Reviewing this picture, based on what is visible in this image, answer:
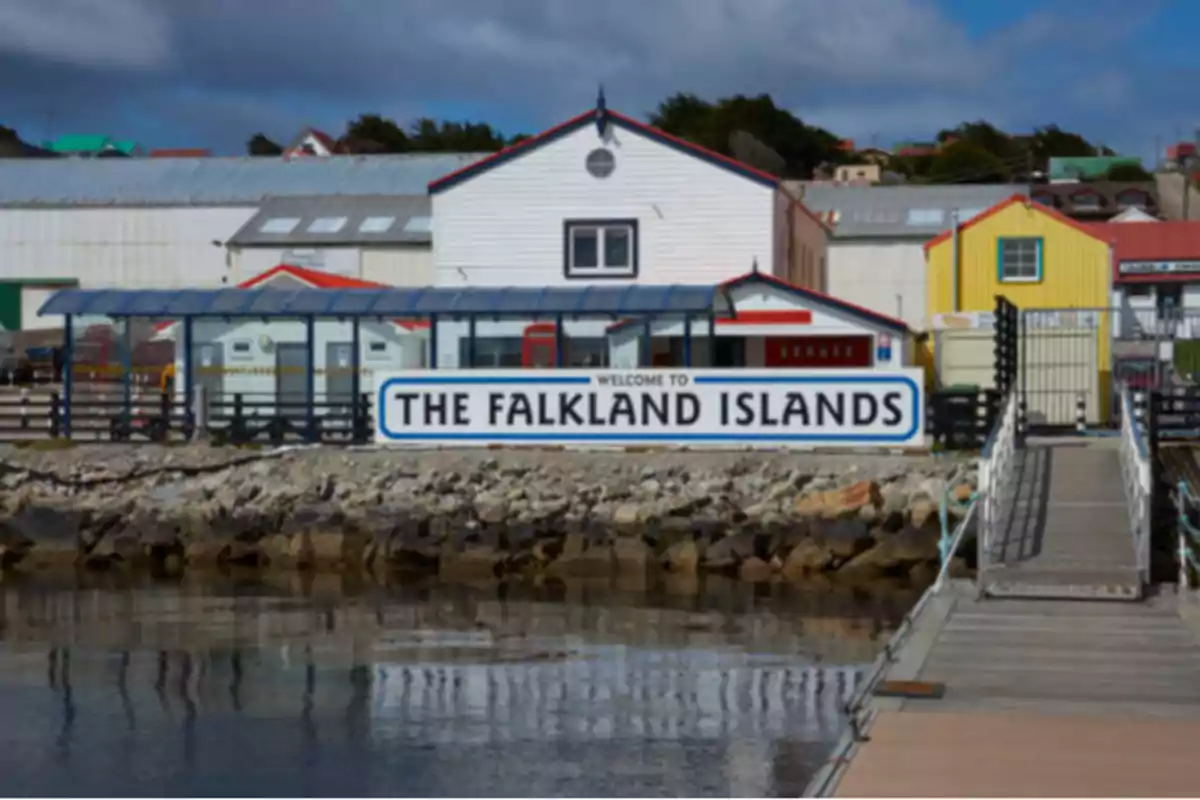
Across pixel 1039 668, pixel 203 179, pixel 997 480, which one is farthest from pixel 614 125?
pixel 203 179

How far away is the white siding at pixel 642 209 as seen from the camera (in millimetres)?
43625

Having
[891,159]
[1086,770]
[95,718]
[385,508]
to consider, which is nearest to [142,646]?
[95,718]

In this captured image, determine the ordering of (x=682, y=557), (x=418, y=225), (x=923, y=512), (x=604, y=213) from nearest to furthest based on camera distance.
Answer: (x=923, y=512)
(x=682, y=557)
(x=604, y=213)
(x=418, y=225)

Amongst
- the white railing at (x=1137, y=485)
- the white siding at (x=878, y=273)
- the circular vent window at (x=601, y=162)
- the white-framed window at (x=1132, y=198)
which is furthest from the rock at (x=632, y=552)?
the white-framed window at (x=1132, y=198)

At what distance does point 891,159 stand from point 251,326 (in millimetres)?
111771

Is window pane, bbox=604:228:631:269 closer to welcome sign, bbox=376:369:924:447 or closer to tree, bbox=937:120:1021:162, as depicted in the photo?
welcome sign, bbox=376:369:924:447

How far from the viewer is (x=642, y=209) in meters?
43.7

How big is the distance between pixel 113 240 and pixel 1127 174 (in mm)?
74963

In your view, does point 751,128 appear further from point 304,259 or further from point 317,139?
point 304,259

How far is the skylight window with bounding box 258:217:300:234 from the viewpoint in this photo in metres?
59.9

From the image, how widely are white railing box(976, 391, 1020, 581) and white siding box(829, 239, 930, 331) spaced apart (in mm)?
32443

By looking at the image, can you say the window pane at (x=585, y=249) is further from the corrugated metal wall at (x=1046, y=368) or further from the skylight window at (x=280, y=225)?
Result: the skylight window at (x=280, y=225)

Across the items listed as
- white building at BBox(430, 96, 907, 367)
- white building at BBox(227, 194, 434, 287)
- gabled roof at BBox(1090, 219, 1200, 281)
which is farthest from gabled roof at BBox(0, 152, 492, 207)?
white building at BBox(430, 96, 907, 367)

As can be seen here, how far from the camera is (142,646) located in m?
22.8
